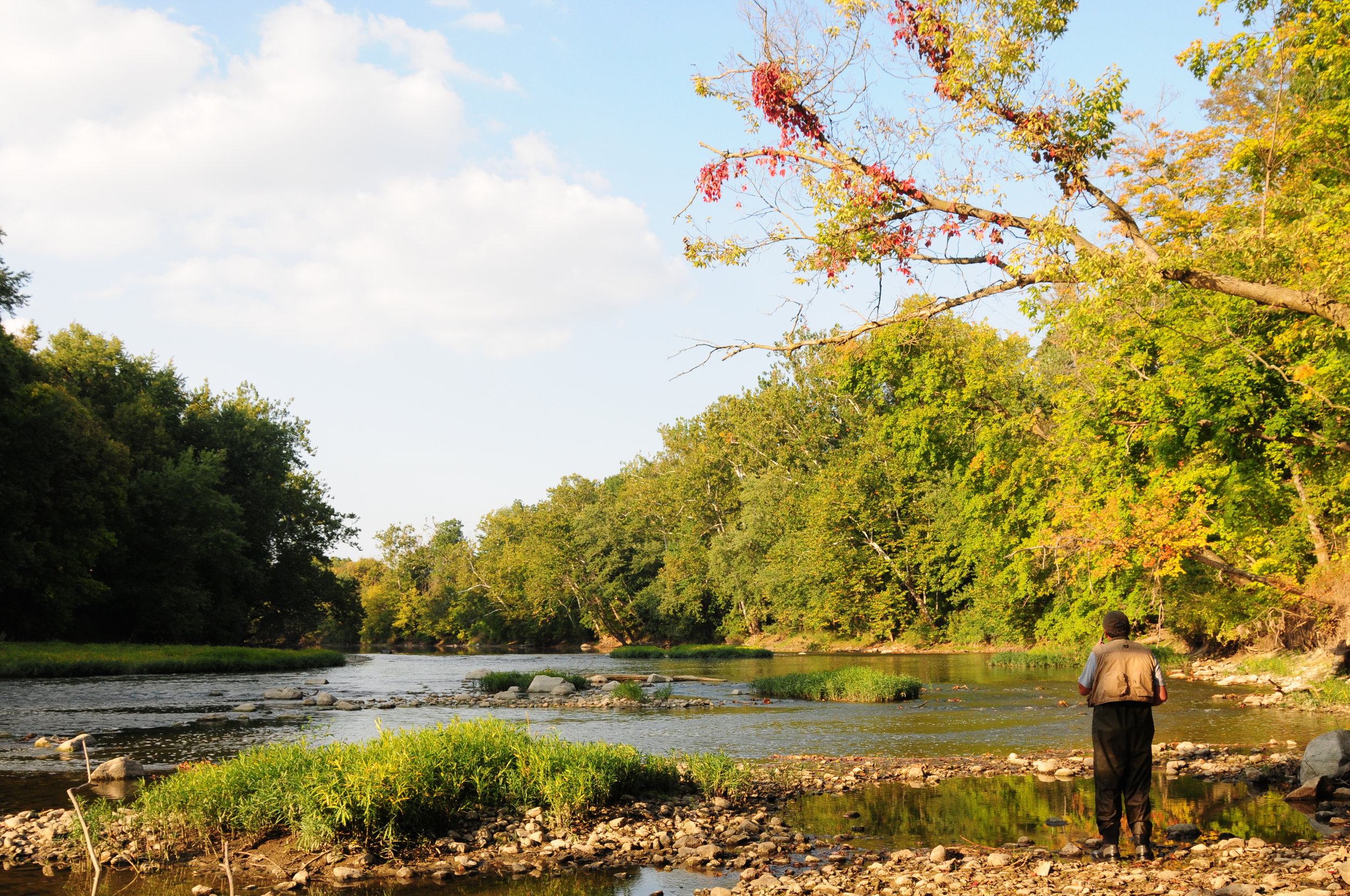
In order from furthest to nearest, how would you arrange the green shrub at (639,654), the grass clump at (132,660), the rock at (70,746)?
1. the green shrub at (639,654)
2. the grass clump at (132,660)
3. the rock at (70,746)

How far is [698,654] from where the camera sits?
52.4 m

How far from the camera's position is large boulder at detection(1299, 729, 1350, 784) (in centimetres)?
958

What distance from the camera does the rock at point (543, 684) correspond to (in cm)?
2577

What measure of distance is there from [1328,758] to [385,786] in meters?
9.95

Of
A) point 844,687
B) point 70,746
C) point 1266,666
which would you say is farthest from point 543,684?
point 1266,666

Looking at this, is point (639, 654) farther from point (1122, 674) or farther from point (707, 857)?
point (1122, 674)

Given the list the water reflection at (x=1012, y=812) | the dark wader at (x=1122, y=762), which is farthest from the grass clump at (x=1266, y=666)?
the dark wader at (x=1122, y=762)

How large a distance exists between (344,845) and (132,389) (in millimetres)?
50056

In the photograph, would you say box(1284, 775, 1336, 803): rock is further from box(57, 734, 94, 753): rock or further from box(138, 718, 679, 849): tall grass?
box(57, 734, 94, 753): rock

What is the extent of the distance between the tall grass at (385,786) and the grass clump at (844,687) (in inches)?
565

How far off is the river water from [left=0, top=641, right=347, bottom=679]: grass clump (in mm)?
1616

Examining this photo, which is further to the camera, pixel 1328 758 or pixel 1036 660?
pixel 1036 660

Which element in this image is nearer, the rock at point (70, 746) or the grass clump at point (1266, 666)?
the rock at point (70, 746)

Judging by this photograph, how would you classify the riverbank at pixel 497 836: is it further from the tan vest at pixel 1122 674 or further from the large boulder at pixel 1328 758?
the large boulder at pixel 1328 758
